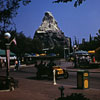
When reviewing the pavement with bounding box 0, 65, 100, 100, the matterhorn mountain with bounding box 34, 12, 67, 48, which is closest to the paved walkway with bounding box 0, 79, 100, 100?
the pavement with bounding box 0, 65, 100, 100

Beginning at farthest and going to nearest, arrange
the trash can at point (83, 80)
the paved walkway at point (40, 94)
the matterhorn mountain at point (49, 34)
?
the matterhorn mountain at point (49, 34) → the trash can at point (83, 80) → the paved walkway at point (40, 94)

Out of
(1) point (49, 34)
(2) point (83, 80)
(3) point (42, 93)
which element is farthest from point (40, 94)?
(1) point (49, 34)

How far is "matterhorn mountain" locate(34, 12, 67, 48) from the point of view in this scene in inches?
6457

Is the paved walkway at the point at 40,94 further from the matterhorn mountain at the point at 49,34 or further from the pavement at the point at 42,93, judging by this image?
the matterhorn mountain at the point at 49,34

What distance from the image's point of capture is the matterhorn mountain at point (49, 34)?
164 m

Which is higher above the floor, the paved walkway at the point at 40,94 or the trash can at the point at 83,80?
the trash can at the point at 83,80

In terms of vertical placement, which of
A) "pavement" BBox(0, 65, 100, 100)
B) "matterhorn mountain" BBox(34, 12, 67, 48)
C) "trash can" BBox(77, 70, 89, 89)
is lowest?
"pavement" BBox(0, 65, 100, 100)

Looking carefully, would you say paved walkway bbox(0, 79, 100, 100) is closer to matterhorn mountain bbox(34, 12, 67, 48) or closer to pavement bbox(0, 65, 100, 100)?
pavement bbox(0, 65, 100, 100)

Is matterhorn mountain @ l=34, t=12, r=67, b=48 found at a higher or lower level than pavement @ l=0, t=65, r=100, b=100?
higher

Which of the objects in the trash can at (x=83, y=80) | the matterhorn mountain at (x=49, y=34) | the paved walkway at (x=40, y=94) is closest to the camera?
the paved walkway at (x=40, y=94)

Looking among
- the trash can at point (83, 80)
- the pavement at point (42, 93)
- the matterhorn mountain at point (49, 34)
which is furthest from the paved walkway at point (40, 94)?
the matterhorn mountain at point (49, 34)

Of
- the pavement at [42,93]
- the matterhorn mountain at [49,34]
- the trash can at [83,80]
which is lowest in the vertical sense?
the pavement at [42,93]

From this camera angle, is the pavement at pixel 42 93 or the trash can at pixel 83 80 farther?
the trash can at pixel 83 80

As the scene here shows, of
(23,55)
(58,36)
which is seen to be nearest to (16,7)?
(23,55)
